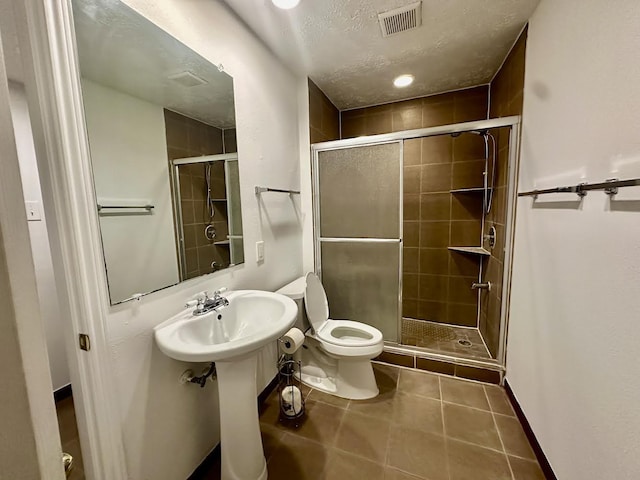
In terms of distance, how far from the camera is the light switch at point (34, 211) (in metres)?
1.63

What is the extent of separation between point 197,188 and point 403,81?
1962 mm

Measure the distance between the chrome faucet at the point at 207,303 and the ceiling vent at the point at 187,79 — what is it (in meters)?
1.00

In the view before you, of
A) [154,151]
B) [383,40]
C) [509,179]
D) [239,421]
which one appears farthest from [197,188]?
[509,179]

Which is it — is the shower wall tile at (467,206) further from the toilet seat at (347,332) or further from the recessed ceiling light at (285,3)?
the recessed ceiling light at (285,3)

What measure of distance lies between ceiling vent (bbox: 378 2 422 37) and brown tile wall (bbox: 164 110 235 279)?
3.63 feet

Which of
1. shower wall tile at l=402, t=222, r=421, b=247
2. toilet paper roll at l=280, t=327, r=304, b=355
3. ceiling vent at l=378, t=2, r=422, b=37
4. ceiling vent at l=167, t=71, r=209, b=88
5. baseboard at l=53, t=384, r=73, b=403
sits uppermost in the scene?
ceiling vent at l=378, t=2, r=422, b=37

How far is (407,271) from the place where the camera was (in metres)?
2.86

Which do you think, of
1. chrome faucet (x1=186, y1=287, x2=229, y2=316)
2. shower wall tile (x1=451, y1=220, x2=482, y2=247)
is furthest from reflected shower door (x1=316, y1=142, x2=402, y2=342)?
chrome faucet (x1=186, y1=287, x2=229, y2=316)

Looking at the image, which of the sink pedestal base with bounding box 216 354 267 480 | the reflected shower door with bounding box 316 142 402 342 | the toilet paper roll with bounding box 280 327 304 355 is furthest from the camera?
the reflected shower door with bounding box 316 142 402 342

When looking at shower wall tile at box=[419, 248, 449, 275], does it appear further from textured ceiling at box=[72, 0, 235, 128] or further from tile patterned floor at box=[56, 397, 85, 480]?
tile patterned floor at box=[56, 397, 85, 480]

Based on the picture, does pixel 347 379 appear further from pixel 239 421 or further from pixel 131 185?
pixel 131 185

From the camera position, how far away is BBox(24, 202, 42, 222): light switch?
64.1 inches

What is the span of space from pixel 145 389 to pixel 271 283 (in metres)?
0.94

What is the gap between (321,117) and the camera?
246 cm
